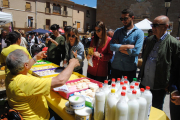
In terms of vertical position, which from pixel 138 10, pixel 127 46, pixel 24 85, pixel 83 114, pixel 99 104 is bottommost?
pixel 83 114

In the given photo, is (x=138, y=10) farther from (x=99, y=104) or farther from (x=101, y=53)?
(x=99, y=104)

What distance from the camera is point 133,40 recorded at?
2557 millimetres

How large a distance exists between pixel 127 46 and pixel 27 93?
1829 mm

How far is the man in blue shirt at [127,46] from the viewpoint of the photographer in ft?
8.16

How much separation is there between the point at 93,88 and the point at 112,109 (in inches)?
33.1

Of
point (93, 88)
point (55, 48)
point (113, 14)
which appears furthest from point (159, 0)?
point (93, 88)

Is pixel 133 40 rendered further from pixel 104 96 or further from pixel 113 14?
pixel 113 14

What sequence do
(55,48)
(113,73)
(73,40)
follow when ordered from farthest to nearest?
(55,48), (73,40), (113,73)

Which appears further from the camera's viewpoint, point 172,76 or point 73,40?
point 73,40

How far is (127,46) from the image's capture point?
2436 mm

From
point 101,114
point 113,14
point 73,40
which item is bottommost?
point 101,114

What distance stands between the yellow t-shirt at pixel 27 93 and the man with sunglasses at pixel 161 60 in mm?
1689

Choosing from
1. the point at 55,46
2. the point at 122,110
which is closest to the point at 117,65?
the point at 122,110

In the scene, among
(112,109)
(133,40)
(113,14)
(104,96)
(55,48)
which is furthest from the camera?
(113,14)
